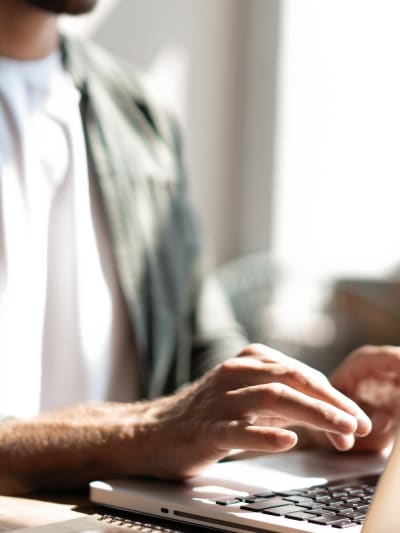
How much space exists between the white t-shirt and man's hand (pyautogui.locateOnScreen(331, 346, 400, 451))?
638 millimetres

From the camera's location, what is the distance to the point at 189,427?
0.92 meters

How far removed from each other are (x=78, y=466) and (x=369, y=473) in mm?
307

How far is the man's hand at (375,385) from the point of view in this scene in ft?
3.57

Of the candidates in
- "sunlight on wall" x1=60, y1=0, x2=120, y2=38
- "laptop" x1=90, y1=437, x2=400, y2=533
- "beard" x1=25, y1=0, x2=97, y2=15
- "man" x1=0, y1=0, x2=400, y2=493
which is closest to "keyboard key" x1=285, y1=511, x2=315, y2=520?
"laptop" x1=90, y1=437, x2=400, y2=533

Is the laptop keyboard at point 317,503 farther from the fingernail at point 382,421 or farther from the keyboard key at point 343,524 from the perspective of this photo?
the fingernail at point 382,421

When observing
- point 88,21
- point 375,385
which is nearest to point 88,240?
point 375,385

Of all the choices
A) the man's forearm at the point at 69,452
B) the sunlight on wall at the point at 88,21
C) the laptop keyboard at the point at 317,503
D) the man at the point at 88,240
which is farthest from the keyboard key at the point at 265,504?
the sunlight on wall at the point at 88,21

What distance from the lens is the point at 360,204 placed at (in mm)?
3113

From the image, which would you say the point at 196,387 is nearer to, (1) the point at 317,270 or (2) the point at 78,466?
(2) the point at 78,466

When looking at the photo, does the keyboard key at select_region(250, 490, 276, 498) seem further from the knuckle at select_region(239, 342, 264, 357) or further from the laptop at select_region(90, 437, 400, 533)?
the knuckle at select_region(239, 342, 264, 357)

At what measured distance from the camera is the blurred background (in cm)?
292

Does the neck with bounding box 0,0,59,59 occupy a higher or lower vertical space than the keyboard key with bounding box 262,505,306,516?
higher

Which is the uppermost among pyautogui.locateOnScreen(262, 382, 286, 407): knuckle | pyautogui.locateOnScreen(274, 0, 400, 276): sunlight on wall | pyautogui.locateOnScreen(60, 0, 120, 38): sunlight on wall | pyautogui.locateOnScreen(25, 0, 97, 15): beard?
pyautogui.locateOnScreen(25, 0, 97, 15): beard

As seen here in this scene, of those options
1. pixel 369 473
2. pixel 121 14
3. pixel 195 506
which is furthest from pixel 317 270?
pixel 195 506
